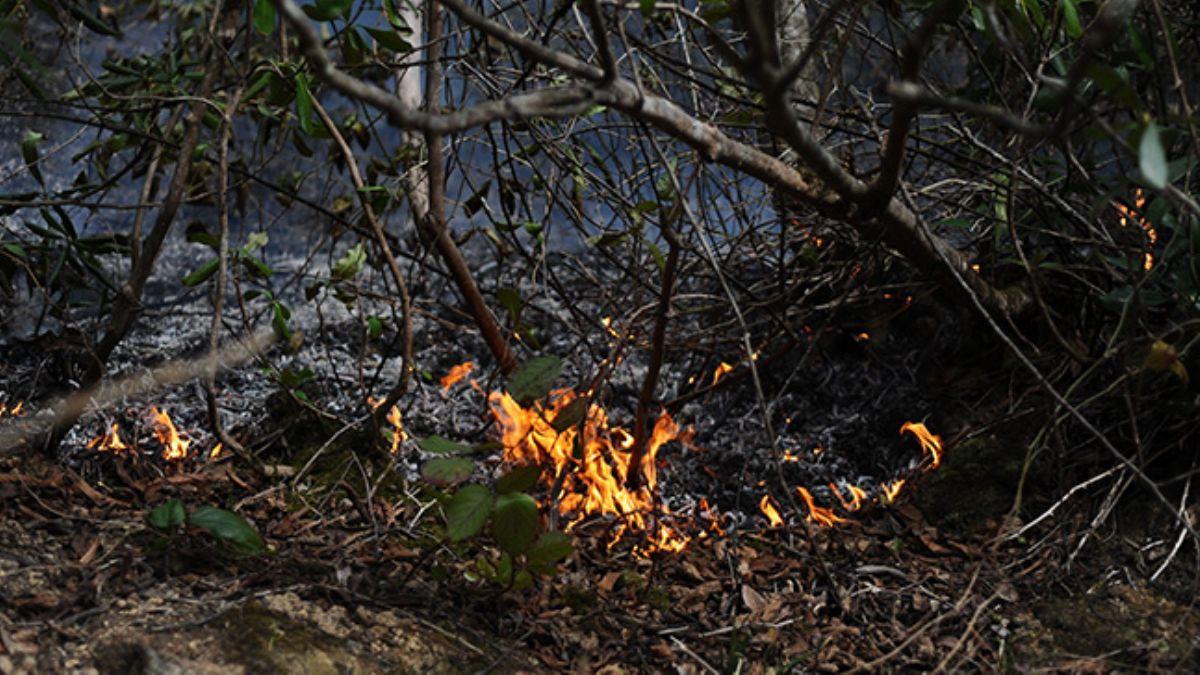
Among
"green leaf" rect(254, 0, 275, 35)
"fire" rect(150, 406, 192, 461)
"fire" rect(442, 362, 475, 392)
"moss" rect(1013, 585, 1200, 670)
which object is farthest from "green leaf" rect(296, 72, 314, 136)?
"moss" rect(1013, 585, 1200, 670)

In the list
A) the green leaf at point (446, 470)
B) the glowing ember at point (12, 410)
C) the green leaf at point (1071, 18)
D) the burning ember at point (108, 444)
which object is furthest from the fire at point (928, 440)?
the glowing ember at point (12, 410)

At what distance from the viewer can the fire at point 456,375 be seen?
121 inches

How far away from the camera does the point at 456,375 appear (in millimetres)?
3068

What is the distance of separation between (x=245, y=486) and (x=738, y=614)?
1.11 meters

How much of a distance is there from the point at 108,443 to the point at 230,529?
744 mm

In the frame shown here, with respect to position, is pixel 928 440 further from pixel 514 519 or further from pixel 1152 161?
pixel 1152 161

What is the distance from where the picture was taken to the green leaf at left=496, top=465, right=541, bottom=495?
6.26ft

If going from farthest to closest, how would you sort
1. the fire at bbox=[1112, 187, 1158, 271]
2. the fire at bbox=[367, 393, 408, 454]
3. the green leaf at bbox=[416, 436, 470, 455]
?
the fire at bbox=[367, 393, 408, 454]
the fire at bbox=[1112, 187, 1158, 271]
the green leaf at bbox=[416, 436, 470, 455]

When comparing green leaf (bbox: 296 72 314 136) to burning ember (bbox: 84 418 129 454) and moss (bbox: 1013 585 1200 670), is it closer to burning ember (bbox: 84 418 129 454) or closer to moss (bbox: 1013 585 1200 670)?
burning ember (bbox: 84 418 129 454)

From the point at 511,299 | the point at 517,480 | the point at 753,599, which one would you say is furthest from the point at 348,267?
the point at 753,599

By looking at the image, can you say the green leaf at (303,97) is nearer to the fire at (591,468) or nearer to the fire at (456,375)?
the fire at (591,468)

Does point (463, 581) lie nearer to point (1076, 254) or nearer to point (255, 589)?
point (255, 589)

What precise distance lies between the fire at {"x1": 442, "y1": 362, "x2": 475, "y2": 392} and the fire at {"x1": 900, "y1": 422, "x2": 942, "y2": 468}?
121cm

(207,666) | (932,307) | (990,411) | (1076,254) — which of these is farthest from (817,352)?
(207,666)
